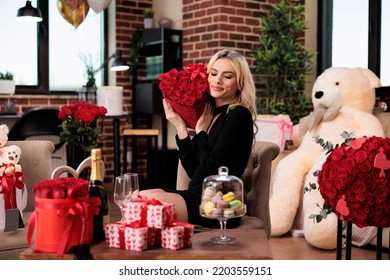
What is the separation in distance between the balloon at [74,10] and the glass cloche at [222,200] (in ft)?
14.2

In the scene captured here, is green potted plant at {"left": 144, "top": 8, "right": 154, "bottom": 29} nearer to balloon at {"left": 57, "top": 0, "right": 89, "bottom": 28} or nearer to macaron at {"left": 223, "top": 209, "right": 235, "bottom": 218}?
balloon at {"left": 57, "top": 0, "right": 89, "bottom": 28}

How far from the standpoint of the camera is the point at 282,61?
454 cm

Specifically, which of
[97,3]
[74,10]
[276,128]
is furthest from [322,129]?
[74,10]

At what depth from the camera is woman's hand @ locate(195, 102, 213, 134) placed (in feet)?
7.37

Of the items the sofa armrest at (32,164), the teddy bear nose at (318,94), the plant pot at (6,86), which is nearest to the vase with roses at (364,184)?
the sofa armrest at (32,164)

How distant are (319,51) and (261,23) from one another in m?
0.60

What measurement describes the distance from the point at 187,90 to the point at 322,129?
1.70 meters

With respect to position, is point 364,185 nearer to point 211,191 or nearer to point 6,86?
point 211,191

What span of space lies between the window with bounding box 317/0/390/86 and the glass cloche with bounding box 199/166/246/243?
3.32 m

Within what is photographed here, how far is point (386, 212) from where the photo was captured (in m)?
1.54

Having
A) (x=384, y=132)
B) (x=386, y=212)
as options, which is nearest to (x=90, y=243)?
(x=386, y=212)

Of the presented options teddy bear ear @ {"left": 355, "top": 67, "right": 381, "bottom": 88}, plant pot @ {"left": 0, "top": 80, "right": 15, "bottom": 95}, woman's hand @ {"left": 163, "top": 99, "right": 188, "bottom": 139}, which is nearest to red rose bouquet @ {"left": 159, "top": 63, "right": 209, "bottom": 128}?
woman's hand @ {"left": 163, "top": 99, "right": 188, "bottom": 139}
